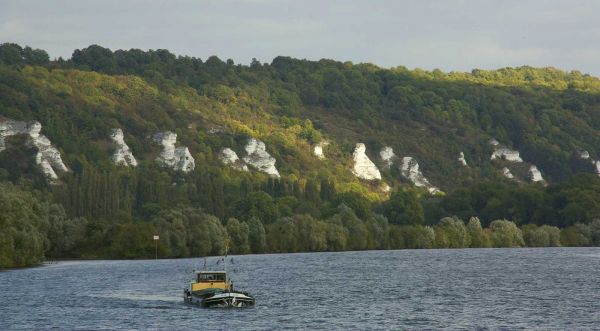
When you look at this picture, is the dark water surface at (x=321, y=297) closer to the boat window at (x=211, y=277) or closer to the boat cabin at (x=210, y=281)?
the boat cabin at (x=210, y=281)

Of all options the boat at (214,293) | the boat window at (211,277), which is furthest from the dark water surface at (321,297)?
the boat window at (211,277)

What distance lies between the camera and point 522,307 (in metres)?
112

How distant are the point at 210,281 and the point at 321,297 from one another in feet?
49.2

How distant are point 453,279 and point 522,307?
42.5 m

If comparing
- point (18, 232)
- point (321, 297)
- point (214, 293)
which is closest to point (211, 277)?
point (214, 293)

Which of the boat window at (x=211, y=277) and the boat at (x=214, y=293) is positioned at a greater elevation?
the boat window at (x=211, y=277)

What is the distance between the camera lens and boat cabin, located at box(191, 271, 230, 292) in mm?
115938

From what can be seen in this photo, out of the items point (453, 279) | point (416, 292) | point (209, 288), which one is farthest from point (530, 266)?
point (209, 288)

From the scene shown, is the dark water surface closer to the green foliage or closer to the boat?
the boat

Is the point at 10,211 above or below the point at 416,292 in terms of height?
above

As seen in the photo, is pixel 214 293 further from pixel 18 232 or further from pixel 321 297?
pixel 18 232

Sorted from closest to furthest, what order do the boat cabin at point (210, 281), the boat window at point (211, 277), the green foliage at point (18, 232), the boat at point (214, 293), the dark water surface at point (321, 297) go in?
the dark water surface at point (321, 297), the boat at point (214, 293), the boat cabin at point (210, 281), the boat window at point (211, 277), the green foliage at point (18, 232)

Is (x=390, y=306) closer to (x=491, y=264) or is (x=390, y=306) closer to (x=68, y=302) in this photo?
(x=68, y=302)

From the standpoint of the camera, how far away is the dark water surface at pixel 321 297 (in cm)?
9944
